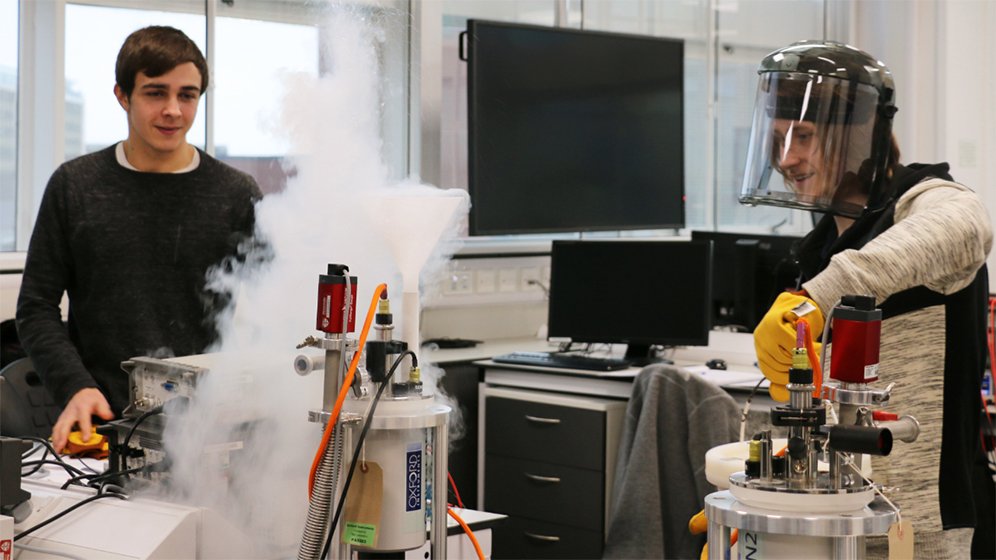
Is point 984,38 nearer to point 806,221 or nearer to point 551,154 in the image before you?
point 806,221

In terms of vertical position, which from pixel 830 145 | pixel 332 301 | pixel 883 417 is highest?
pixel 830 145

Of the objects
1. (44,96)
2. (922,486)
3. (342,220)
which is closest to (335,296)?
(342,220)

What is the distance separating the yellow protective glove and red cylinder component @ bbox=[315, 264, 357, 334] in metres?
0.54

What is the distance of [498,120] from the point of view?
4195 mm

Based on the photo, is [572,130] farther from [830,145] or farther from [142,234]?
[830,145]

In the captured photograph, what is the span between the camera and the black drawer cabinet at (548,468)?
372 centimetres

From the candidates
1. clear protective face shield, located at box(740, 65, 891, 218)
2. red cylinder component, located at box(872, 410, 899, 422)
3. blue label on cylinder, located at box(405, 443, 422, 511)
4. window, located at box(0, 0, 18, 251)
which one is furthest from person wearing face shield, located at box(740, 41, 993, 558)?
window, located at box(0, 0, 18, 251)

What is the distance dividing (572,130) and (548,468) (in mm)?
1384

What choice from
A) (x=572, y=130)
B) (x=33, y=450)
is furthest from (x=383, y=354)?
(x=572, y=130)

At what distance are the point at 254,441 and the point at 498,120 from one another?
2.61 m

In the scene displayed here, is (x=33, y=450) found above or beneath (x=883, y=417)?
beneath

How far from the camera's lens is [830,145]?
1.96 metres

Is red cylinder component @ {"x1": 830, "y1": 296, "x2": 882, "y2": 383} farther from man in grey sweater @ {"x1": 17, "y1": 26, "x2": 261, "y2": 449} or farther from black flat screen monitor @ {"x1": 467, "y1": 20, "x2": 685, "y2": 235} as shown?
black flat screen monitor @ {"x1": 467, "y1": 20, "x2": 685, "y2": 235}

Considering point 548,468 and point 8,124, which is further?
point 548,468
